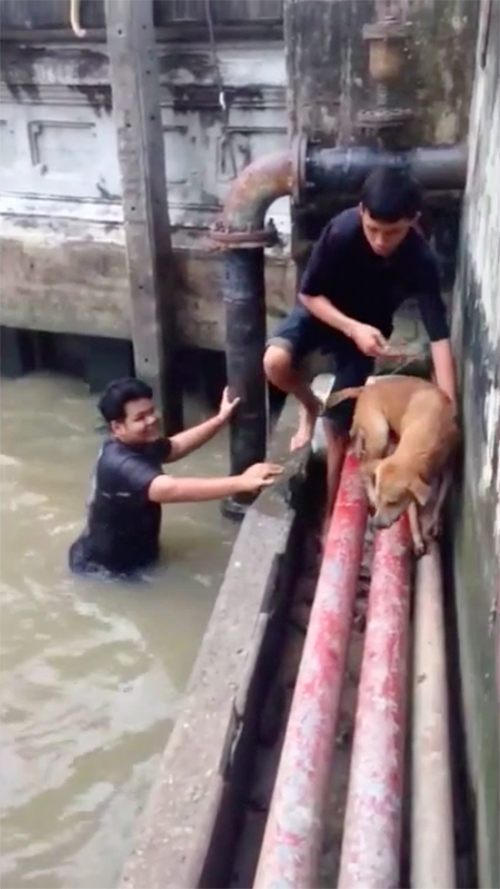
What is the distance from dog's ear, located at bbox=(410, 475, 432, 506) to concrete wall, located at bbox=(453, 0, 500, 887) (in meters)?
0.13

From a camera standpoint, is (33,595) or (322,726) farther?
(33,595)

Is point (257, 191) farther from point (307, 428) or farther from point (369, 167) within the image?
point (307, 428)

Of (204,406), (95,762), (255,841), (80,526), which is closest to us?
(255,841)

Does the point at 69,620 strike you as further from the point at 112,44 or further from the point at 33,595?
the point at 112,44

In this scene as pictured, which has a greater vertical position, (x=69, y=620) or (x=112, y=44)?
(x=112, y=44)

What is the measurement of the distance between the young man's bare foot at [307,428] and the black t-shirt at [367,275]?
2.14 feet

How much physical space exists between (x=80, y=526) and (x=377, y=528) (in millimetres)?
2563

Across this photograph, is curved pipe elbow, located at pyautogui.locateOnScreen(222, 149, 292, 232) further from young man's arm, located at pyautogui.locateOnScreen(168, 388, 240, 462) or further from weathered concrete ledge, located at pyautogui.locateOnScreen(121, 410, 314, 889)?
weathered concrete ledge, located at pyautogui.locateOnScreen(121, 410, 314, 889)

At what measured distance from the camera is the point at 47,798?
3846 mm

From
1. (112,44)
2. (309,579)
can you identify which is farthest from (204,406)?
(309,579)

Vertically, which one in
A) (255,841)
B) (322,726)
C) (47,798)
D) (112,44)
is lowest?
(47,798)

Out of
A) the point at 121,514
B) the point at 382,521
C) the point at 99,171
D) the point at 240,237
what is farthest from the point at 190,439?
the point at 99,171

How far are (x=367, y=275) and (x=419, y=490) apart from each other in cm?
120

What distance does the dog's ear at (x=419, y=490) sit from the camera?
3498 millimetres
